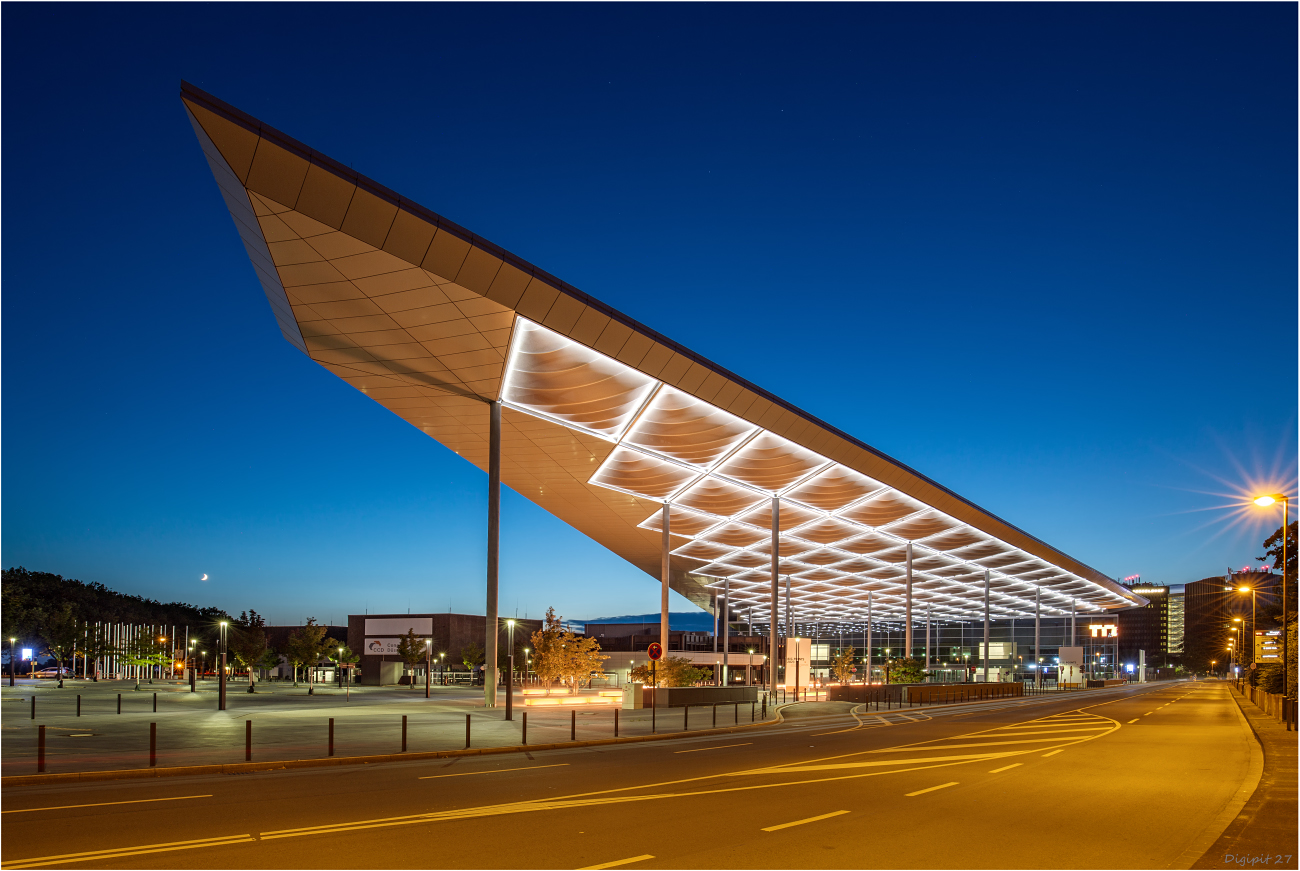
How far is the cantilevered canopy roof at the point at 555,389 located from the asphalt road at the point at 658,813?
38.3ft

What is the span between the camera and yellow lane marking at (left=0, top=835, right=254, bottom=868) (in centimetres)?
795

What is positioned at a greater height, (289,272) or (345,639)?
(289,272)

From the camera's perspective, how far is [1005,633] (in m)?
113

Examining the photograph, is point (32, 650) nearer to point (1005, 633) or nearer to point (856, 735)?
point (856, 735)

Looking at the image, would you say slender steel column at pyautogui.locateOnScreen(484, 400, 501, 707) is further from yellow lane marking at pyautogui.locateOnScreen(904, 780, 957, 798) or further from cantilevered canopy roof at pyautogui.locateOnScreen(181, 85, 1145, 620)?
yellow lane marking at pyautogui.locateOnScreen(904, 780, 957, 798)

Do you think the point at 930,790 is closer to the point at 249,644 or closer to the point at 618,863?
the point at 618,863

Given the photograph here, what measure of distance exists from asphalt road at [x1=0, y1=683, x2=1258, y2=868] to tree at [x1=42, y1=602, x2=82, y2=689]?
5847cm

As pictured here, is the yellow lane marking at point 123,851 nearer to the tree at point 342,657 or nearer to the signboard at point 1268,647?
the signboard at point 1268,647

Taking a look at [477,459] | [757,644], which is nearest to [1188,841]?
[477,459]

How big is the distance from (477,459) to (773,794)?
3211cm

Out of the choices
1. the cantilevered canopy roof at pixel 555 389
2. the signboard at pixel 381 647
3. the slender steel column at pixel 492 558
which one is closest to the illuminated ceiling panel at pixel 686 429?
the cantilevered canopy roof at pixel 555 389

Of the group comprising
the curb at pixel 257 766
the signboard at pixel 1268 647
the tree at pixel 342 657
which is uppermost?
the curb at pixel 257 766

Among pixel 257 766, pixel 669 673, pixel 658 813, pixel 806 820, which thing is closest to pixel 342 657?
pixel 669 673

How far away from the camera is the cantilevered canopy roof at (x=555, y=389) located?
2078 centimetres
